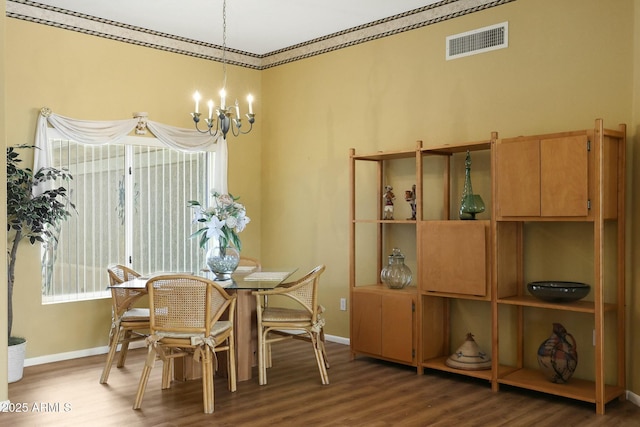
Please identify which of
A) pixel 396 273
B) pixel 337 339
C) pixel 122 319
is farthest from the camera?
pixel 337 339

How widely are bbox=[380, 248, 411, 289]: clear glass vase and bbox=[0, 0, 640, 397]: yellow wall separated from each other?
61 centimetres

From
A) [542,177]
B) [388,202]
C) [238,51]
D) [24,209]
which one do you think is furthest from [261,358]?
[238,51]

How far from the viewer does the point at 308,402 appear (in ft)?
14.0

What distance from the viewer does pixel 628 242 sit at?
4.23m

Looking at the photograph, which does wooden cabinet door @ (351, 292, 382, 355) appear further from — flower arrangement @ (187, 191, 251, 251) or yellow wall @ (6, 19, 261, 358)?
yellow wall @ (6, 19, 261, 358)

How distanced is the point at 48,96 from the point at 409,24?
3183 mm

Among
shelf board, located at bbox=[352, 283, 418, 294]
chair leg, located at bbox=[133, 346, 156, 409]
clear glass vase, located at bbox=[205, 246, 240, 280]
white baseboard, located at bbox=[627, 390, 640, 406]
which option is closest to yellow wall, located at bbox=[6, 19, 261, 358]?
clear glass vase, located at bbox=[205, 246, 240, 280]

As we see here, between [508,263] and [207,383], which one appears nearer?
[207,383]

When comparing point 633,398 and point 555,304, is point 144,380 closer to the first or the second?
point 555,304

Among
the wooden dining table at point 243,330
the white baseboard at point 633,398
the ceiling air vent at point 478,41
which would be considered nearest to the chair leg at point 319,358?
the wooden dining table at point 243,330

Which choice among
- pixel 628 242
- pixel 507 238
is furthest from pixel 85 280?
pixel 628 242

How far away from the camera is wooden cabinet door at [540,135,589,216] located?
4031 millimetres

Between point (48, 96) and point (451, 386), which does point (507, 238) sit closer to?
point (451, 386)

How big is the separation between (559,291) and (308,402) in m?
1.82
